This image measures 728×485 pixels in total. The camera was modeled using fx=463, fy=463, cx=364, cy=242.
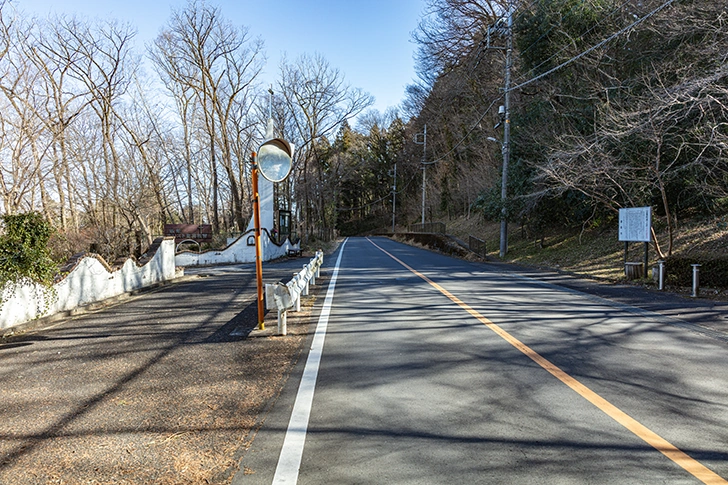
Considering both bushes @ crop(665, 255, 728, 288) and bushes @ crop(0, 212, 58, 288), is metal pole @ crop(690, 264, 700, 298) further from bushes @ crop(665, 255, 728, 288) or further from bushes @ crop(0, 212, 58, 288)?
bushes @ crop(0, 212, 58, 288)

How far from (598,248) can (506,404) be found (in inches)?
667

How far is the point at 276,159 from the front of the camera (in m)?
7.03

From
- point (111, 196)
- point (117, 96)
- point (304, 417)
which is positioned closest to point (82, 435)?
point (304, 417)

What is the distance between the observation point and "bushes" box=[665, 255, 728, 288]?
10531 mm

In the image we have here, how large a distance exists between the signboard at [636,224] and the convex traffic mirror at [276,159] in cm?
1049

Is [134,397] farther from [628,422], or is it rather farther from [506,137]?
[506,137]

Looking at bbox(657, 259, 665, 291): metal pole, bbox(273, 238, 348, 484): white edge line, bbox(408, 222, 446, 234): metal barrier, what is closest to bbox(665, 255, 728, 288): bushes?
bbox(657, 259, 665, 291): metal pole

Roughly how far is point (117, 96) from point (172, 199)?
1517cm

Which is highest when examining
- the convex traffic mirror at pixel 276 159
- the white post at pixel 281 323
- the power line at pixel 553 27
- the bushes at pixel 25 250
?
the power line at pixel 553 27

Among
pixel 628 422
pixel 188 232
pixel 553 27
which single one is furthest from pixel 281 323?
pixel 188 232

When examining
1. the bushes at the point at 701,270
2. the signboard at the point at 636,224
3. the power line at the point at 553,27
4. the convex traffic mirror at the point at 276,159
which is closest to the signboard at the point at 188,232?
the power line at the point at 553,27

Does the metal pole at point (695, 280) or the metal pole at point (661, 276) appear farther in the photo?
the metal pole at point (661, 276)

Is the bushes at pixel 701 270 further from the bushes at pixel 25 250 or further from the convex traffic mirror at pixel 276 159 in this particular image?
the bushes at pixel 25 250

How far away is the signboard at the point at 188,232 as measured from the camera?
27781 mm
